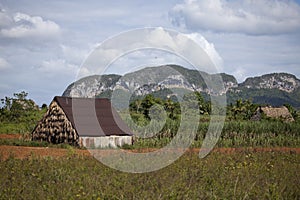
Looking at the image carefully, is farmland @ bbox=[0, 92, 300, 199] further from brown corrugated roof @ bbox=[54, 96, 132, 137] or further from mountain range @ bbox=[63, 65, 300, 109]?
brown corrugated roof @ bbox=[54, 96, 132, 137]

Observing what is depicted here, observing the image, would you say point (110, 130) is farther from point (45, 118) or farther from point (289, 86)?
point (289, 86)

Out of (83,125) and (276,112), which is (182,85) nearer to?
(83,125)

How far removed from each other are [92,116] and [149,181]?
43.9 ft

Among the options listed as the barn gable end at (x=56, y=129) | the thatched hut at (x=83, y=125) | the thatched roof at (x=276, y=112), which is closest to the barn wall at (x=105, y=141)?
the thatched hut at (x=83, y=125)

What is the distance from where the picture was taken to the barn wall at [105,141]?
65.5ft

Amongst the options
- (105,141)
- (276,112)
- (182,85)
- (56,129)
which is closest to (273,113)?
(276,112)

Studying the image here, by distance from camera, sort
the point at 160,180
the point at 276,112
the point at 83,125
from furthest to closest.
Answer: the point at 276,112, the point at 83,125, the point at 160,180

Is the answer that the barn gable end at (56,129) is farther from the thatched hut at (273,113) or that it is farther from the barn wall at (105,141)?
the thatched hut at (273,113)

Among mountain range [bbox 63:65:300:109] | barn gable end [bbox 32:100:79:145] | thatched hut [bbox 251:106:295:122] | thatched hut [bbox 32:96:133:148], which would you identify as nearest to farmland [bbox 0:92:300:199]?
mountain range [bbox 63:65:300:109]

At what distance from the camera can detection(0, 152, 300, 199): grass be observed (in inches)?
278

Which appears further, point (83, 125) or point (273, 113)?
point (273, 113)

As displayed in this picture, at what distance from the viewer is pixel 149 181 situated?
26.7 feet

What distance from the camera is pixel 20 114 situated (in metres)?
32.5

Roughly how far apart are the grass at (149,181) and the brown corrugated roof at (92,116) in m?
9.82
